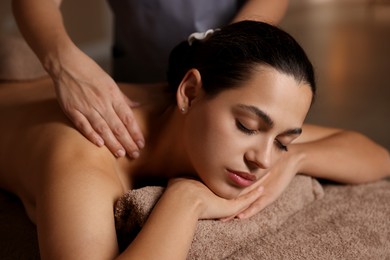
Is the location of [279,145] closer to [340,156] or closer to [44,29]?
[340,156]

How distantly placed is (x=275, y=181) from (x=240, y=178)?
0.67ft

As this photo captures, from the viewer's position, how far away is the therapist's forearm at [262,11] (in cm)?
151

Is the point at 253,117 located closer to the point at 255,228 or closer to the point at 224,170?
the point at 224,170

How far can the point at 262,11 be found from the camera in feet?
5.03

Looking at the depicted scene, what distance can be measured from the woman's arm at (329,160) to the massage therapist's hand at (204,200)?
129mm

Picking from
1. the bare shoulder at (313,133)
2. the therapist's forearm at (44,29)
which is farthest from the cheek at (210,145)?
the bare shoulder at (313,133)

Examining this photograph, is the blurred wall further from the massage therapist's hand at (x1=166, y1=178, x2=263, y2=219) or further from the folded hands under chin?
the massage therapist's hand at (x1=166, y1=178, x2=263, y2=219)

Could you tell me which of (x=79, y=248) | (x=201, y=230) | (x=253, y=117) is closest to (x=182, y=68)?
(x=253, y=117)

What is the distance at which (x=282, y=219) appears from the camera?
1259mm

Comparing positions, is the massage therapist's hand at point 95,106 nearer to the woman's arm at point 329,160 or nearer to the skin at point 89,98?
the skin at point 89,98

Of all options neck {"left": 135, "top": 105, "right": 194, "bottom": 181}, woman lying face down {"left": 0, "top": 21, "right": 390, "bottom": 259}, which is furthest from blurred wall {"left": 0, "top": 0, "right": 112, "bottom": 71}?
neck {"left": 135, "top": 105, "right": 194, "bottom": 181}

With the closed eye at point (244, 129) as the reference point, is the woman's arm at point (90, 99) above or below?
below

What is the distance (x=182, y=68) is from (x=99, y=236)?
1.57 feet

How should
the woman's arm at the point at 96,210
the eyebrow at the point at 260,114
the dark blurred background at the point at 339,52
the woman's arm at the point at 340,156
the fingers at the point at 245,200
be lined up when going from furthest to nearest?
the dark blurred background at the point at 339,52, the woman's arm at the point at 340,156, the fingers at the point at 245,200, the eyebrow at the point at 260,114, the woman's arm at the point at 96,210
